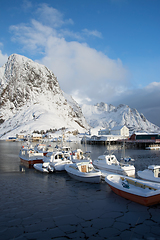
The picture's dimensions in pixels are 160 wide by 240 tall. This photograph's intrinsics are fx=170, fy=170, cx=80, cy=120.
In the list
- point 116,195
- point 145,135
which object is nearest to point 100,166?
point 116,195

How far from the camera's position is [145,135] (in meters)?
94.1

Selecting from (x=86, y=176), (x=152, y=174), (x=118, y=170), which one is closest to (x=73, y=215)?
(x=86, y=176)

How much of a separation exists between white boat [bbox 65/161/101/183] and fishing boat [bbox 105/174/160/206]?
2.34 m

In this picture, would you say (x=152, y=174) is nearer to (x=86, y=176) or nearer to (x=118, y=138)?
(x=86, y=176)

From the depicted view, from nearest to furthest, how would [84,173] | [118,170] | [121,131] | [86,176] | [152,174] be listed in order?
[152,174] < [86,176] < [84,173] < [118,170] < [121,131]

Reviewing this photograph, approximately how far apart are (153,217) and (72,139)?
119 metres

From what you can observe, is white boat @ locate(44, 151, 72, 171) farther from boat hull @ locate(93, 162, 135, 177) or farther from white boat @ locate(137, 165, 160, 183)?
white boat @ locate(137, 165, 160, 183)

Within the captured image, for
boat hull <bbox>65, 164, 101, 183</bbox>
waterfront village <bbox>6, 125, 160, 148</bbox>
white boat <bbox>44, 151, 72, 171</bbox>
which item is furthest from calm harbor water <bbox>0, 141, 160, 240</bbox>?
waterfront village <bbox>6, 125, 160, 148</bbox>

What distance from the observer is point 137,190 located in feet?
48.4

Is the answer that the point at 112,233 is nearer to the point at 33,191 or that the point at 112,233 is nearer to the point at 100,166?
the point at 33,191

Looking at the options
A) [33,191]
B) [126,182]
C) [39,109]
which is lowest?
[33,191]

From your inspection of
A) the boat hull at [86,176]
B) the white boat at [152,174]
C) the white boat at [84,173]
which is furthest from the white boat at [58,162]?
the white boat at [152,174]

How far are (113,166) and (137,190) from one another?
9982mm

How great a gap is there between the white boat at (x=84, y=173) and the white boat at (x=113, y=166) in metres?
4.06
